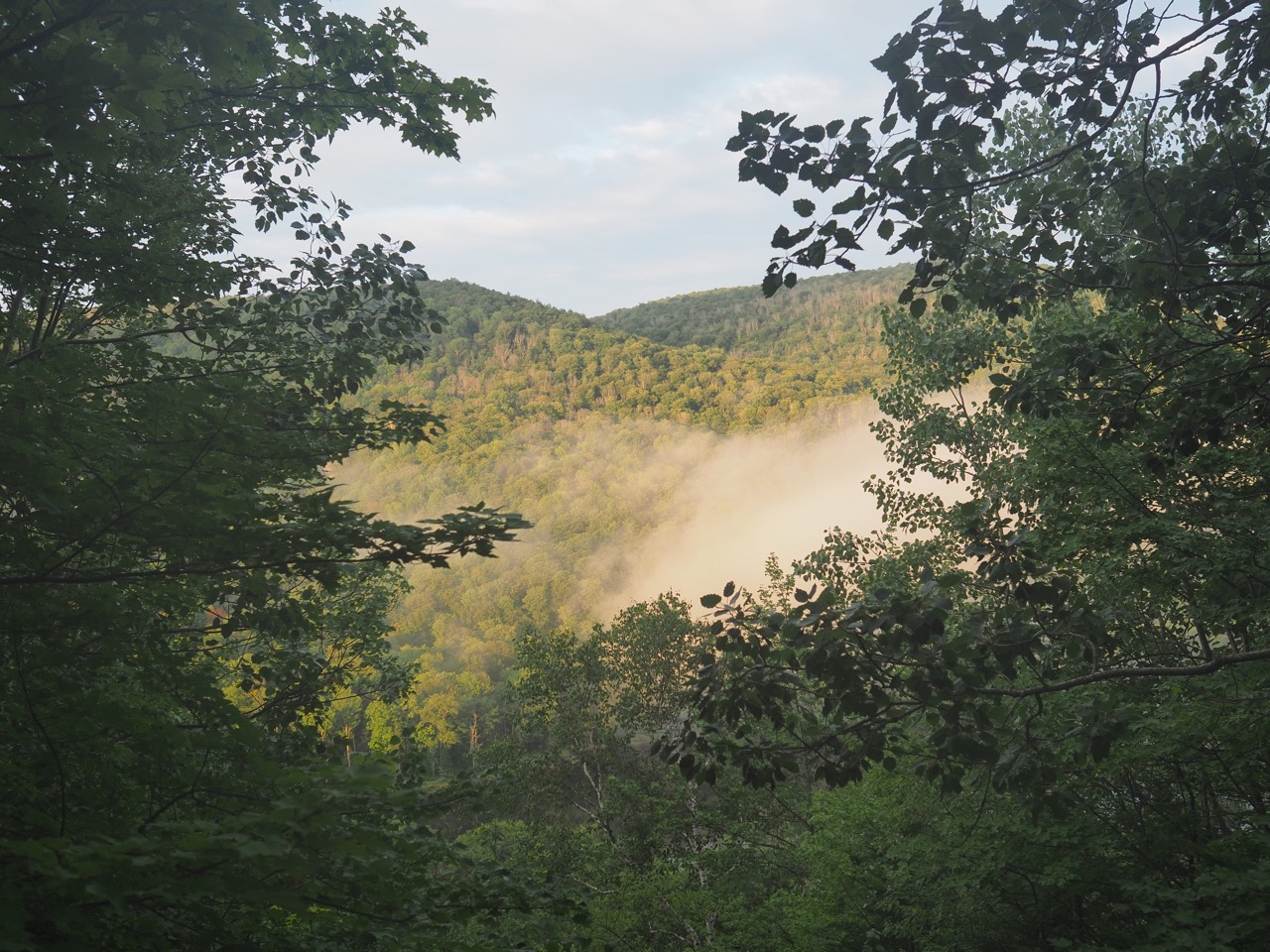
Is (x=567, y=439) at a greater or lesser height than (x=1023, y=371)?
lesser

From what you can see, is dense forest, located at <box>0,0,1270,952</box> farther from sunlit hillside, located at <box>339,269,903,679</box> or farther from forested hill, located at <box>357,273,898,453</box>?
forested hill, located at <box>357,273,898,453</box>

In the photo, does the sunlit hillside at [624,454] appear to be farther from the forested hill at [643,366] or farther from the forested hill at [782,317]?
the forested hill at [782,317]

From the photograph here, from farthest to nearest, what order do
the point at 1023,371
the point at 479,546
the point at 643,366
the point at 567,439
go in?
the point at 643,366 < the point at 567,439 < the point at 1023,371 < the point at 479,546

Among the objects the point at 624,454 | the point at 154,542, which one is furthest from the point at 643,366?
the point at 154,542

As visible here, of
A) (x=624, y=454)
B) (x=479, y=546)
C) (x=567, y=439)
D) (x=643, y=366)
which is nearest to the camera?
(x=479, y=546)

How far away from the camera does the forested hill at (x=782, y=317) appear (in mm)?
Answer: 86125

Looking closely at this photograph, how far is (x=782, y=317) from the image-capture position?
100 m

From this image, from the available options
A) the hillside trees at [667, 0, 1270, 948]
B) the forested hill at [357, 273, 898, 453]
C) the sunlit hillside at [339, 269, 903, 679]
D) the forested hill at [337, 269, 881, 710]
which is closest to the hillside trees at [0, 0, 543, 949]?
the hillside trees at [667, 0, 1270, 948]

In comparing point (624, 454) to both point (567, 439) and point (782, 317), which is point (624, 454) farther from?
point (782, 317)

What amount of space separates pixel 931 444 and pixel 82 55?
13898mm

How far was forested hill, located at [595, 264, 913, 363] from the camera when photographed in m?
86.1

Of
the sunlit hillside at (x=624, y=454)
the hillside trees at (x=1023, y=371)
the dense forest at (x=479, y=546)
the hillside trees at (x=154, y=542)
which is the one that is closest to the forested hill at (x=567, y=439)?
the sunlit hillside at (x=624, y=454)

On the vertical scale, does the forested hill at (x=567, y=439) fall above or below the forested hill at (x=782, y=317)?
below

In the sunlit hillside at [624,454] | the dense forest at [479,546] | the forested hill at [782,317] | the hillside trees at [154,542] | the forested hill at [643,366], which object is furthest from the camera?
the forested hill at [782,317]
